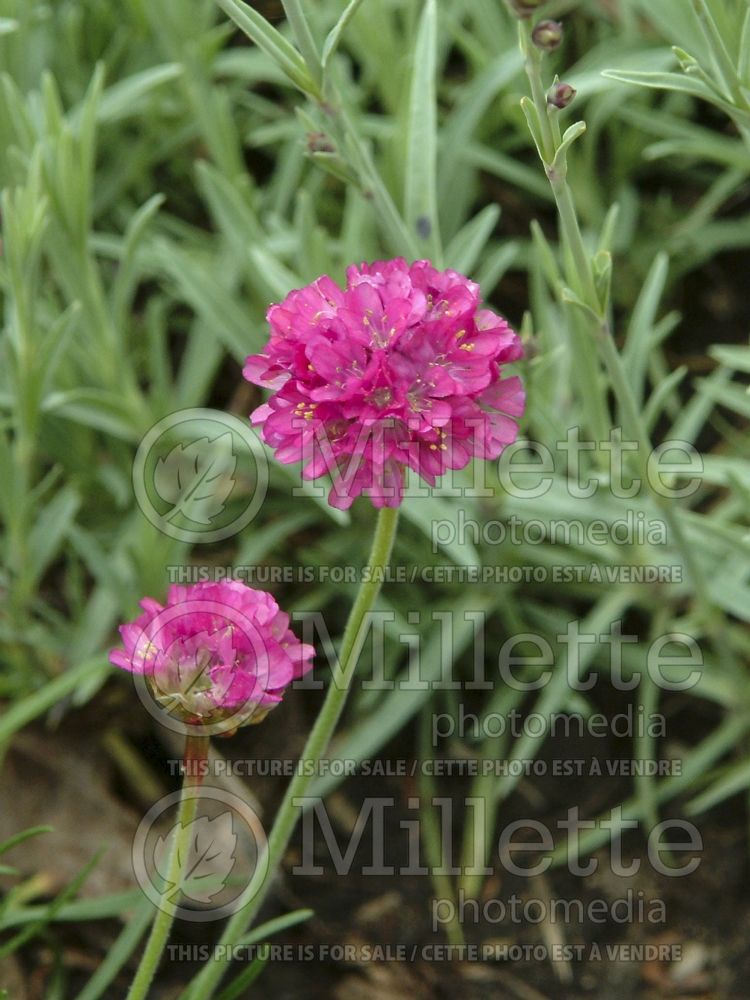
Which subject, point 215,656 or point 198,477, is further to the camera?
point 198,477

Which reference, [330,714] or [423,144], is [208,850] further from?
[423,144]

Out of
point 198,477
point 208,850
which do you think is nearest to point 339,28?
point 198,477

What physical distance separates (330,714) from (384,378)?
0.32 m

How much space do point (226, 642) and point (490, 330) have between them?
1.18ft

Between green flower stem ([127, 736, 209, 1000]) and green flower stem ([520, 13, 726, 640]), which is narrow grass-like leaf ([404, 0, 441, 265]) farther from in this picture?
green flower stem ([127, 736, 209, 1000])

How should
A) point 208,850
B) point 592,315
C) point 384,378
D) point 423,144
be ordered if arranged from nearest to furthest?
point 384,378 < point 592,315 < point 423,144 < point 208,850

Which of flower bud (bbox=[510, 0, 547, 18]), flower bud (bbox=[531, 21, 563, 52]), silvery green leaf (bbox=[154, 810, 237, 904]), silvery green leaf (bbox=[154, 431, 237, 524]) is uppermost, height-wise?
flower bud (bbox=[510, 0, 547, 18])

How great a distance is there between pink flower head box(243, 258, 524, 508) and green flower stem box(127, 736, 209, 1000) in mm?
258

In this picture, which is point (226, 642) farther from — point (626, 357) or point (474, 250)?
point (474, 250)

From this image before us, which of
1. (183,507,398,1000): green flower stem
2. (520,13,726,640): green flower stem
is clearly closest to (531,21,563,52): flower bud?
(520,13,726,640): green flower stem

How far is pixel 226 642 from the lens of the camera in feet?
3.37

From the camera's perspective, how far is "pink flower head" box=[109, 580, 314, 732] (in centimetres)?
101

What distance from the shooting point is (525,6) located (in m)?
1.02

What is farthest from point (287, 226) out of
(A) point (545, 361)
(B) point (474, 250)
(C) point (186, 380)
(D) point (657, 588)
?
(D) point (657, 588)
